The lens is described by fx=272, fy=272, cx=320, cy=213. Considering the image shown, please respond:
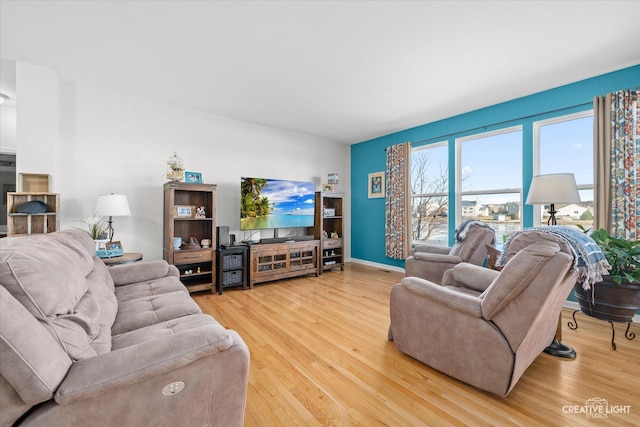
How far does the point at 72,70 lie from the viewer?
2.90m

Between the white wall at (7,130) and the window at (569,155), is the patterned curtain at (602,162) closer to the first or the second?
the window at (569,155)

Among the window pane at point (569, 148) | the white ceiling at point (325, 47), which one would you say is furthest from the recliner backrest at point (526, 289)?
the window pane at point (569, 148)

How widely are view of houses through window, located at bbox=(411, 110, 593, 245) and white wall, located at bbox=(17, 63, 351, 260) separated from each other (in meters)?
2.69

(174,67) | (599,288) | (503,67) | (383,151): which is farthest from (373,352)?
(383,151)

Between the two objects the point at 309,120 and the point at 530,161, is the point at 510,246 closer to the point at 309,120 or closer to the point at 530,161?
the point at 530,161

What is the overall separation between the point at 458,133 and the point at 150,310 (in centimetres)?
441

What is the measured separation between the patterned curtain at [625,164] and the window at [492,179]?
882 millimetres

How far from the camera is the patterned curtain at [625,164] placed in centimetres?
268

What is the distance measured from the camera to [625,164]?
2725 mm

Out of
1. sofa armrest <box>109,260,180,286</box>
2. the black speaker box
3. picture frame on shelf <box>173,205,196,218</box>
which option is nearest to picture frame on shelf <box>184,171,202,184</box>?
picture frame on shelf <box>173,205,196,218</box>

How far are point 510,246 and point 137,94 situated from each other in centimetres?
439

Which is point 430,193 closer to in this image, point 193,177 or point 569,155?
A: point 569,155

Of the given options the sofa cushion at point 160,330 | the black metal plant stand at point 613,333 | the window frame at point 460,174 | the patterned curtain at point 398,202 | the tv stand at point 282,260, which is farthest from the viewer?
the patterned curtain at point 398,202

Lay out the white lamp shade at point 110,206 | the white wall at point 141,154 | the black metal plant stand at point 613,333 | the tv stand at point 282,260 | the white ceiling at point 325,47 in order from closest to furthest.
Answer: the white ceiling at point 325,47 → the black metal plant stand at point 613,333 → the white lamp shade at point 110,206 → the white wall at point 141,154 → the tv stand at point 282,260
